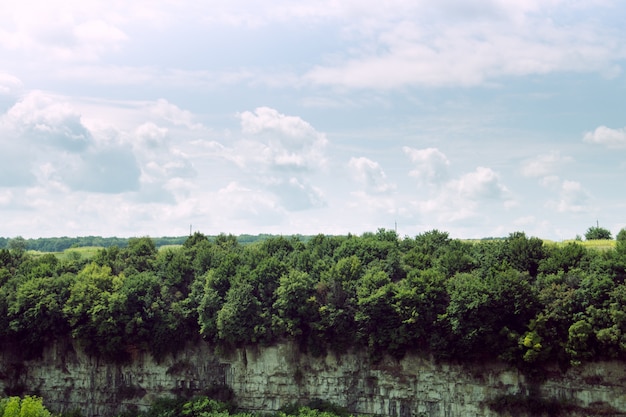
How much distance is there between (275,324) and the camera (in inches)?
1845

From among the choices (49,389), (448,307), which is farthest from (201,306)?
(448,307)

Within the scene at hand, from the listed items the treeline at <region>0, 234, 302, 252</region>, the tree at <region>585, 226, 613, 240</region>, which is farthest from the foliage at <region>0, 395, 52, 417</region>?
the treeline at <region>0, 234, 302, 252</region>

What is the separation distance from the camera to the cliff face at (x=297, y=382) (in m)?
41.4

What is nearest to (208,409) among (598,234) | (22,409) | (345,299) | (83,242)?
(22,409)

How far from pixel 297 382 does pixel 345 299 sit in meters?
7.41

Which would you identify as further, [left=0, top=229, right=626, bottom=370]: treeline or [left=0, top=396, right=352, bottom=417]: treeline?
[left=0, top=396, right=352, bottom=417]: treeline

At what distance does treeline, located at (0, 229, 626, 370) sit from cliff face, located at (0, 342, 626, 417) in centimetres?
117

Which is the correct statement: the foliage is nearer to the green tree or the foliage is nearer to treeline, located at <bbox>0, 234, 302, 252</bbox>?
the green tree

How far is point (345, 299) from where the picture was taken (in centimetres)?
4747

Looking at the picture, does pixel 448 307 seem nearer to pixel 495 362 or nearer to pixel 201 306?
pixel 495 362

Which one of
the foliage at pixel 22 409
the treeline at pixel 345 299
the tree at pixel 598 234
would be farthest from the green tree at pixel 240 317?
the tree at pixel 598 234

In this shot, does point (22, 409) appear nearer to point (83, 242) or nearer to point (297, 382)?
point (297, 382)

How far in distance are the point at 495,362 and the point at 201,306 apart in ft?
74.3

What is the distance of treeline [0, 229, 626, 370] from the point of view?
41.7 meters
